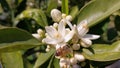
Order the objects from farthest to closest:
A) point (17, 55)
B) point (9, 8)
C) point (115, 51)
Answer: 1. point (9, 8)
2. point (17, 55)
3. point (115, 51)

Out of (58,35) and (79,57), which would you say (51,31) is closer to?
(58,35)

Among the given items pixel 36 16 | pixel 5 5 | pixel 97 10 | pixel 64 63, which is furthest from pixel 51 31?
pixel 5 5

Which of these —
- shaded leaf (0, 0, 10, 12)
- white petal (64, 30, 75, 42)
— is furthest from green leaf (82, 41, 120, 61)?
shaded leaf (0, 0, 10, 12)

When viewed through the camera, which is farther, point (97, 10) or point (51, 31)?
point (97, 10)

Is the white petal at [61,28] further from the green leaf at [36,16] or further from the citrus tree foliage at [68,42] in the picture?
the green leaf at [36,16]

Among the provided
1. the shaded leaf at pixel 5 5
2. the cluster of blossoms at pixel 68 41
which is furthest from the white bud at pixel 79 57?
the shaded leaf at pixel 5 5

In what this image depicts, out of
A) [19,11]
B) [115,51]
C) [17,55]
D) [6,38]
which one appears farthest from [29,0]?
[115,51]

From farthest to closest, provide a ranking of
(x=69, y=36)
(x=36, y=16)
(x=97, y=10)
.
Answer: (x=36, y=16) → (x=97, y=10) → (x=69, y=36)

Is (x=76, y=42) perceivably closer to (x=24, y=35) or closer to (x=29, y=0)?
(x=24, y=35)
